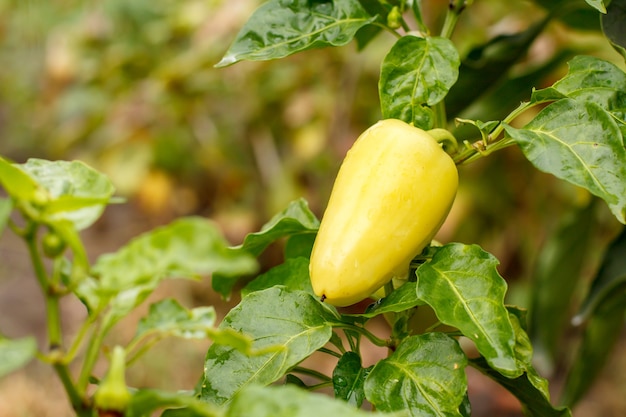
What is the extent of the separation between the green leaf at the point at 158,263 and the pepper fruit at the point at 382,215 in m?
0.13

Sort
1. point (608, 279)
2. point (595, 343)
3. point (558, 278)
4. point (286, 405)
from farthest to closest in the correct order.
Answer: point (558, 278)
point (595, 343)
point (608, 279)
point (286, 405)

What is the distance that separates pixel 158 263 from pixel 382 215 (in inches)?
7.1

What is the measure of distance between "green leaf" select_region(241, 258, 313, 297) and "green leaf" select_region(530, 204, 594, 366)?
703mm

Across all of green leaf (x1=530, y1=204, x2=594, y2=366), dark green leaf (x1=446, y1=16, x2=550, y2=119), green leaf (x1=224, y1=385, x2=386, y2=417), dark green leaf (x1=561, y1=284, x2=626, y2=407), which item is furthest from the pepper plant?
green leaf (x1=530, y1=204, x2=594, y2=366)

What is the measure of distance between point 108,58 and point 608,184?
2199 mm

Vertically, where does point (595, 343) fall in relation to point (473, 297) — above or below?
below

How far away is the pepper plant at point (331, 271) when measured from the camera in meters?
0.40

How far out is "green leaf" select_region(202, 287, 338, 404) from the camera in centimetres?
52

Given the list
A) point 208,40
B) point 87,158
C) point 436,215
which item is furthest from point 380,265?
point 87,158

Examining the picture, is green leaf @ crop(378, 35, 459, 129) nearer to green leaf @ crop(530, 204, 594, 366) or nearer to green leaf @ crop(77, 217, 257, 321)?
green leaf @ crop(77, 217, 257, 321)

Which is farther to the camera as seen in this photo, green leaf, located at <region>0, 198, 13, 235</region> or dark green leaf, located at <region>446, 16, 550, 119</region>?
dark green leaf, located at <region>446, 16, 550, 119</region>

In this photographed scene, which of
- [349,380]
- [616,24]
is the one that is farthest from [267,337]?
[616,24]

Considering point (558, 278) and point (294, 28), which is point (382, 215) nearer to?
point (294, 28)

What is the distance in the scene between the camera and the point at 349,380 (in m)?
0.55
